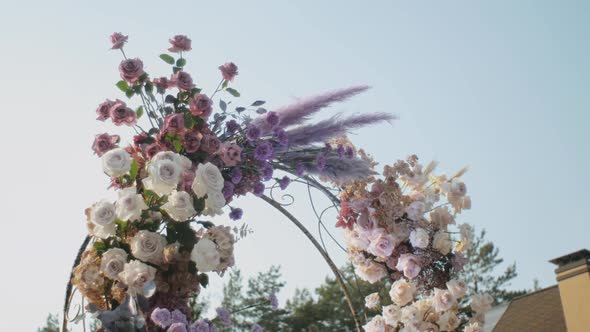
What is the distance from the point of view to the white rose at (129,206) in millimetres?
2658

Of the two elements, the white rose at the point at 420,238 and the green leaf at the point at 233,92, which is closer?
the green leaf at the point at 233,92

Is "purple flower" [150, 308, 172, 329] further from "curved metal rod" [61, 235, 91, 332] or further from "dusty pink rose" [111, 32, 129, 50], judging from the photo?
"dusty pink rose" [111, 32, 129, 50]

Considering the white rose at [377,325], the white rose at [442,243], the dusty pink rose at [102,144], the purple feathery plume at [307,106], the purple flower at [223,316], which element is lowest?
the white rose at [377,325]

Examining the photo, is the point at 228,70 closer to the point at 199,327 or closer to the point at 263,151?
the point at 263,151

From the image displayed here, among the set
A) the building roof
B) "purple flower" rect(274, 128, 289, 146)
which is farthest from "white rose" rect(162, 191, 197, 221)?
the building roof

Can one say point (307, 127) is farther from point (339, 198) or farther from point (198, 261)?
point (198, 261)

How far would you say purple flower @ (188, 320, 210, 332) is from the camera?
250cm

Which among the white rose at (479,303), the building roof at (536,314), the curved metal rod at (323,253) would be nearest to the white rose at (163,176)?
the curved metal rod at (323,253)

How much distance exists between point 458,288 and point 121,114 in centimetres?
213

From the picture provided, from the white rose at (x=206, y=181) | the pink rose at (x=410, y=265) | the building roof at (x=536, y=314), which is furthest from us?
the building roof at (x=536, y=314)

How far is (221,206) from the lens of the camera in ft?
9.34

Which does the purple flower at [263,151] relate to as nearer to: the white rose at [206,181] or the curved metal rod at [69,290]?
the white rose at [206,181]

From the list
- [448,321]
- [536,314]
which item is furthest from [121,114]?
[536,314]

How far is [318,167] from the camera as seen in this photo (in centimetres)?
371
